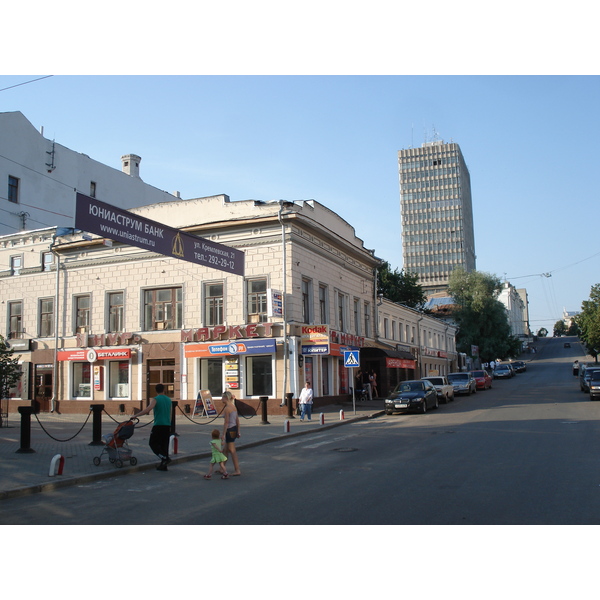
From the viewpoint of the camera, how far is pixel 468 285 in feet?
234

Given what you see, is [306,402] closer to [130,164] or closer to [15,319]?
[15,319]

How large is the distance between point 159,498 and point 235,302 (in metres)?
19.0

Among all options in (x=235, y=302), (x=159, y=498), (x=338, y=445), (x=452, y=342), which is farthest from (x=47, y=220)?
(x=452, y=342)

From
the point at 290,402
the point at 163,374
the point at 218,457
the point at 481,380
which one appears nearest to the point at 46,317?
the point at 163,374

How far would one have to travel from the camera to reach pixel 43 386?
32.2 meters

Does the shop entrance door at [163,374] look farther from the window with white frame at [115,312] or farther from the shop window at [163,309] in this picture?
the window with white frame at [115,312]

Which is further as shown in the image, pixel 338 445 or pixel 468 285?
pixel 468 285

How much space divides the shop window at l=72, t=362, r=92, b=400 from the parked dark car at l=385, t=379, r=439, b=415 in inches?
621

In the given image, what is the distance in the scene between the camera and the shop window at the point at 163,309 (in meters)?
29.7

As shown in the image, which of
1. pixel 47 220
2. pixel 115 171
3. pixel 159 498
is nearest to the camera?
pixel 159 498

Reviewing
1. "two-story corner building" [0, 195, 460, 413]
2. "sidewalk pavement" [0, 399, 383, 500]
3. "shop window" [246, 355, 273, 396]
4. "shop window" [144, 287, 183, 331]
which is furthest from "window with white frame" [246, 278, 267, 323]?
"sidewalk pavement" [0, 399, 383, 500]

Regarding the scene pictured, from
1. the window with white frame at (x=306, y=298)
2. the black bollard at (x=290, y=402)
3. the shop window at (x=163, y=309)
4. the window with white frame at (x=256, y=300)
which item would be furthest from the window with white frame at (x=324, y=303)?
the shop window at (x=163, y=309)

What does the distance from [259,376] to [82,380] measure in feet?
34.8

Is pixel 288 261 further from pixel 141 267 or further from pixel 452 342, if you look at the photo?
pixel 452 342
